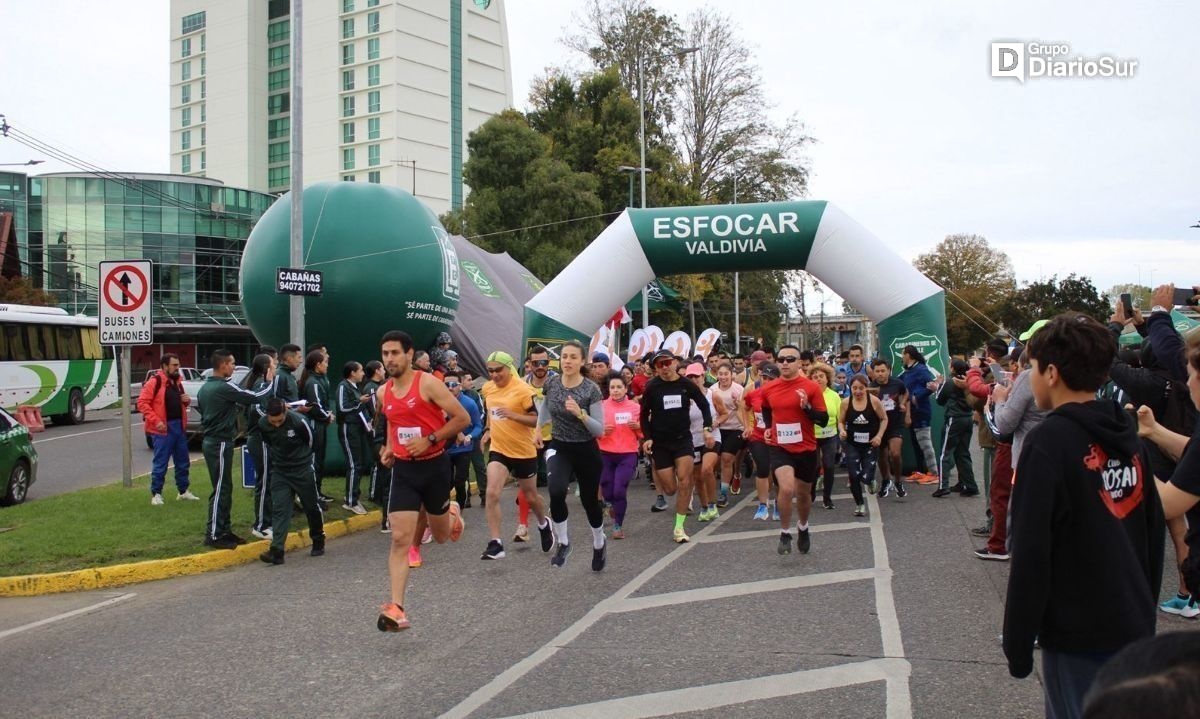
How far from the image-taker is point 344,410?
37.2 feet

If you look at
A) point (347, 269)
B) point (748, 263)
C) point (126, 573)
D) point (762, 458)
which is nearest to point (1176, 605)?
point (762, 458)

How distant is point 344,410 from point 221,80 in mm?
74761

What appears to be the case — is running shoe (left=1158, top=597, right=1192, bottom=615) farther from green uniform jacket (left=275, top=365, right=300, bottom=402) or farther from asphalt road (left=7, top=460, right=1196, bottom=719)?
green uniform jacket (left=275, top=365, right=300, bottom=402)

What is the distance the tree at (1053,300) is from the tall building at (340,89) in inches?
1607

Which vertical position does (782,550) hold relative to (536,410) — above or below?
below

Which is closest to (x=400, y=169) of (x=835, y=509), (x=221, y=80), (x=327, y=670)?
(x=221, y=80)

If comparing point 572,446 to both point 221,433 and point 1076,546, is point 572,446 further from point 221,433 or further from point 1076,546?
point 1076,546

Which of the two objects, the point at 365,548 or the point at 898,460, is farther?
the point at 898,460

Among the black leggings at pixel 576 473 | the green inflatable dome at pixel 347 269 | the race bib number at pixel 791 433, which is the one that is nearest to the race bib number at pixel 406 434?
the black leggings at pixel 576 473

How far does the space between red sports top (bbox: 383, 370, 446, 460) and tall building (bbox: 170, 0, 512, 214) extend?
65706 mm

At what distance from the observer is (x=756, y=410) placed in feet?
32.0

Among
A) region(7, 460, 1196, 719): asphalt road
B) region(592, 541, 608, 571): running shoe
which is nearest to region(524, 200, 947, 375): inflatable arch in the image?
region(7, 460, 1196, 719): asphalt road

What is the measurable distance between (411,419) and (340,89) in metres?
73.0

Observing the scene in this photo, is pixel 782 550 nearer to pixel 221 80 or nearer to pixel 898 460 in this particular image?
pixel 898 460
